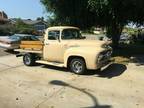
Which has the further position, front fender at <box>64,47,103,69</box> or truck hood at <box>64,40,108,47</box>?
truck hood at <box>64,40,108,47</box>

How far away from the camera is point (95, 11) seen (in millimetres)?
14500

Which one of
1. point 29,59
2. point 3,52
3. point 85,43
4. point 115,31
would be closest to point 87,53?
point 85,43

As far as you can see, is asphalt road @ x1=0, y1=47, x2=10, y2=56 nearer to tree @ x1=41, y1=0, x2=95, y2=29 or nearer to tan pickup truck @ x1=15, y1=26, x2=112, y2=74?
tree @ x1=41, y1=0, x2=95, y2=29

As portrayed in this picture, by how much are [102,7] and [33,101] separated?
21.2ft

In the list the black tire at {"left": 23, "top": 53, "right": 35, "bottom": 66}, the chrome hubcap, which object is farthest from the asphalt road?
the chrome hubcap

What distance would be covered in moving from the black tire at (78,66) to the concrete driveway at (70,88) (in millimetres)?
240

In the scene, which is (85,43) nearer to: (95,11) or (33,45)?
(33,45)

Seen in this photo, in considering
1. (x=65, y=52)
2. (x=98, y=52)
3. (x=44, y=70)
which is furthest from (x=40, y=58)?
(x=98, y=52)

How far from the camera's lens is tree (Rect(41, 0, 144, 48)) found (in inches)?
514

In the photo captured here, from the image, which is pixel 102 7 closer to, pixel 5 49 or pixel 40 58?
pixel 40 58

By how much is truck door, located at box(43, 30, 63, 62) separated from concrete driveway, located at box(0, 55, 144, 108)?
58cm

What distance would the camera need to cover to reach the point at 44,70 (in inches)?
480

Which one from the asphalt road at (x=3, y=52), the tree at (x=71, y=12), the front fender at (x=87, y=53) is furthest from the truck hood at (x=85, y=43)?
the asphalt road at (x=3, y=52)

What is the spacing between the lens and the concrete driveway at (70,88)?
7852 millimetres
